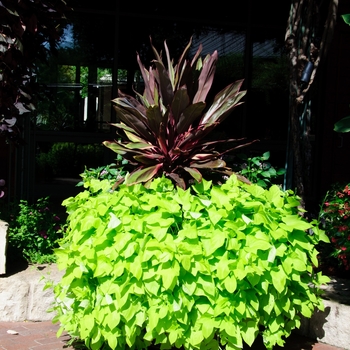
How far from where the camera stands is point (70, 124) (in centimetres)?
871

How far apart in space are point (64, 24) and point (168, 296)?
601cm

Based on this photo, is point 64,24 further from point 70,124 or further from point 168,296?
point 168,296

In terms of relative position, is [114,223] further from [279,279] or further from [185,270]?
[279,279]

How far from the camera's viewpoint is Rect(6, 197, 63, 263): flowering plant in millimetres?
5445

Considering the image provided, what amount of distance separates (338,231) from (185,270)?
1.98m

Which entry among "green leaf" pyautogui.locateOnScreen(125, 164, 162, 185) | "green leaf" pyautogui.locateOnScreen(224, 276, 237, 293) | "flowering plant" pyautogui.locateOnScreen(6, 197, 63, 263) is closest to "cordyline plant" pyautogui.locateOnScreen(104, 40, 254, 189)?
"green leaf" pyautogui.locateOnScreen(125, 164, 162, 185)

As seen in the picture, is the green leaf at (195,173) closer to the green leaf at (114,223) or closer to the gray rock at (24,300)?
the green leaf at (114,223)

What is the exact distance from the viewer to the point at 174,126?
14.7 feet

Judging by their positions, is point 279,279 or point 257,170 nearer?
point 279,279

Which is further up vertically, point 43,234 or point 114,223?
point 114,223

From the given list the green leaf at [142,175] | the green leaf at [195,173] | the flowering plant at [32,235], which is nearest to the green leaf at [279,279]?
the green leaf at [195,173]

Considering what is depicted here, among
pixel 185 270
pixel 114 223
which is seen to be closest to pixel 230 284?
pixel 185 270

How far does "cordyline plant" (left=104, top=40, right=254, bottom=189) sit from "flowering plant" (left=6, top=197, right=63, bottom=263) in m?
1.44

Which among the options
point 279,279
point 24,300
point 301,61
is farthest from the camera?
point 301,61
